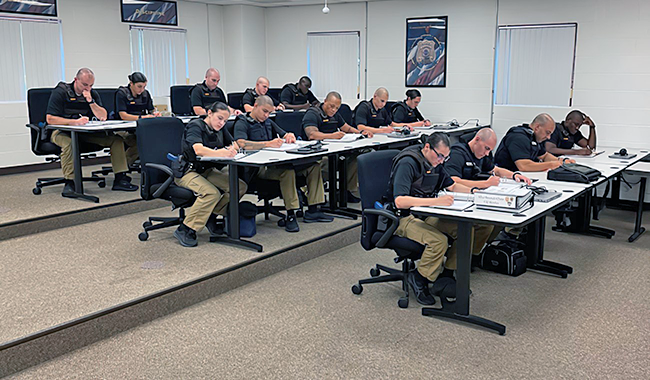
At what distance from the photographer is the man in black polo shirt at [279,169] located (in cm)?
537

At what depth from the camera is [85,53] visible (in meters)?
8.20

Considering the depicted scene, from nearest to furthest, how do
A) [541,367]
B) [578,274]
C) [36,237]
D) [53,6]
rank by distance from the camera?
[541,367] → [578,274] → [36,237] → [53,6]

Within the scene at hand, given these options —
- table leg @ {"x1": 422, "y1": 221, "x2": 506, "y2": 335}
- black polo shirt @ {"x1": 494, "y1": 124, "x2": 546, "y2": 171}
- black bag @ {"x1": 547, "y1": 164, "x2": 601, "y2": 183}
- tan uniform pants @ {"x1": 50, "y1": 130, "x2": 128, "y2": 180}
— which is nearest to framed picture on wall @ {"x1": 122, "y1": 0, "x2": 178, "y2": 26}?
tan uniform pants @ {"x1": 50, "y1": 130, "x2": 128, "y2": 180}

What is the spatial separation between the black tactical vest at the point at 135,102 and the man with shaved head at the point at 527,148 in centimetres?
397

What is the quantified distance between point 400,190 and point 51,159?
4.65 meters

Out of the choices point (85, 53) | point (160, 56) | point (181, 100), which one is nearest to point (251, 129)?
point (181, 100)

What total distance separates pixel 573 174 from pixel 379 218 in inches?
65.3

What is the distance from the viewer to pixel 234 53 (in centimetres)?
988

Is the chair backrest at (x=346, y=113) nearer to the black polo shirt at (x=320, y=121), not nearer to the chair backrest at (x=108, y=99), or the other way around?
the black polo shirt at (x=320, y=121)

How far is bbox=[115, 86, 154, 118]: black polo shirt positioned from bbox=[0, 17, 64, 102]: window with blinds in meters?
1.57

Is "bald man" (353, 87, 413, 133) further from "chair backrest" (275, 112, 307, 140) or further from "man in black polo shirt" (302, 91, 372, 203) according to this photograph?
"chair backrest" (275, 112, 307, 140)

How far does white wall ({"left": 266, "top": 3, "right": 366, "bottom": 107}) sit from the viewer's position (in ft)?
30.3

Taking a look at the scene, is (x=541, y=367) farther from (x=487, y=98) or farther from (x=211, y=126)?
(x=487, y=98)

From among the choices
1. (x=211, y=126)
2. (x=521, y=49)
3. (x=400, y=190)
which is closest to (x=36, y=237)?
(x=211, y=126)
